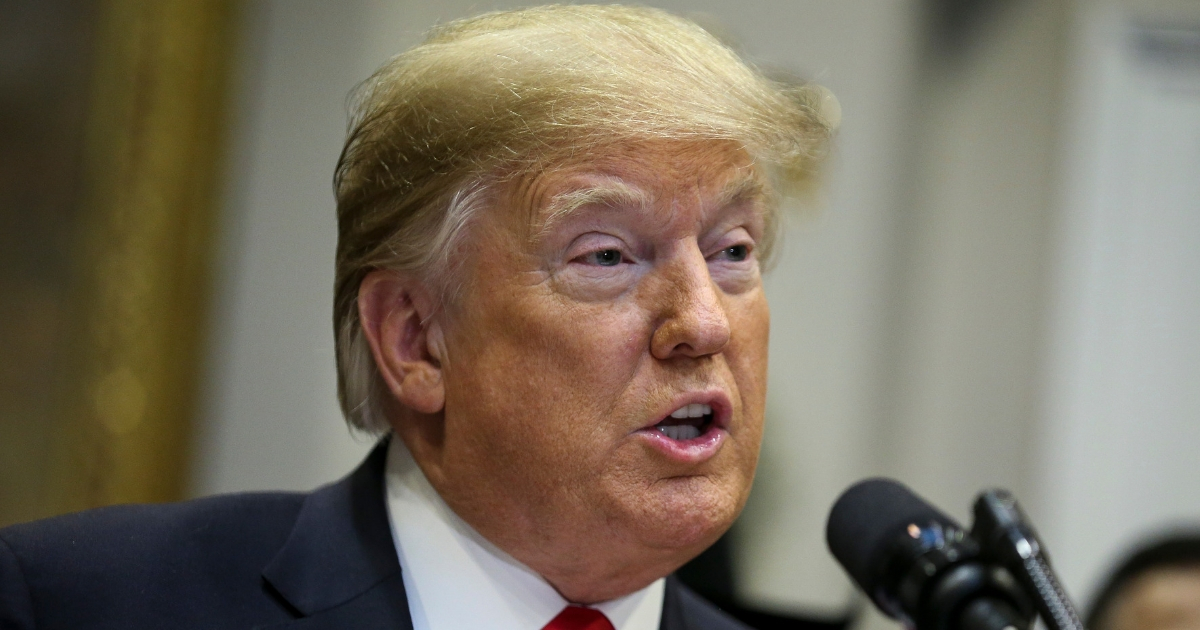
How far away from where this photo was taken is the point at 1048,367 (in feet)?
13.0

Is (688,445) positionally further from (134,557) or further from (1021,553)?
(134,557)

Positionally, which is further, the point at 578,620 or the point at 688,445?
the point at 578,620

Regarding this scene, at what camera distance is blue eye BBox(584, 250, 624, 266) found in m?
1.59

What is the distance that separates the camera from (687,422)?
1626mm

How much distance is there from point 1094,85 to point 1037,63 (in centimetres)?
23

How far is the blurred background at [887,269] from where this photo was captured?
3244 millimetres

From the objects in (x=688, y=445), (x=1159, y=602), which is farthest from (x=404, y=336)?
(x=1159, y=602)

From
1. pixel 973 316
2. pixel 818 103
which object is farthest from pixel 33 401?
pixel 973 316

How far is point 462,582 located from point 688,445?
1.30ft

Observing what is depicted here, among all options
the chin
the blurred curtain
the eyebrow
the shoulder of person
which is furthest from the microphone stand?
the blurred curtain

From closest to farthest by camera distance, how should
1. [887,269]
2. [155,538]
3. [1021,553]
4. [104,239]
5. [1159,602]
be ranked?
[1021,553]
[155,538]
[1159,602]
[104,239]
[887,269]

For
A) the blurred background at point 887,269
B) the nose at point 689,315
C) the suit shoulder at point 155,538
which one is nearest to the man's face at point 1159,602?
the blurred background at point 887,269

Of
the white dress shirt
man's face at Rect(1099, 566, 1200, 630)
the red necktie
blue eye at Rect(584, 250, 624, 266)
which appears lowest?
man's face at Rect(1099, 566, 1200, 630)

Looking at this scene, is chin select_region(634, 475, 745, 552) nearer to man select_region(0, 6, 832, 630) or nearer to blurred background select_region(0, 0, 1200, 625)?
man select_region(0, 6, 832, 630)
